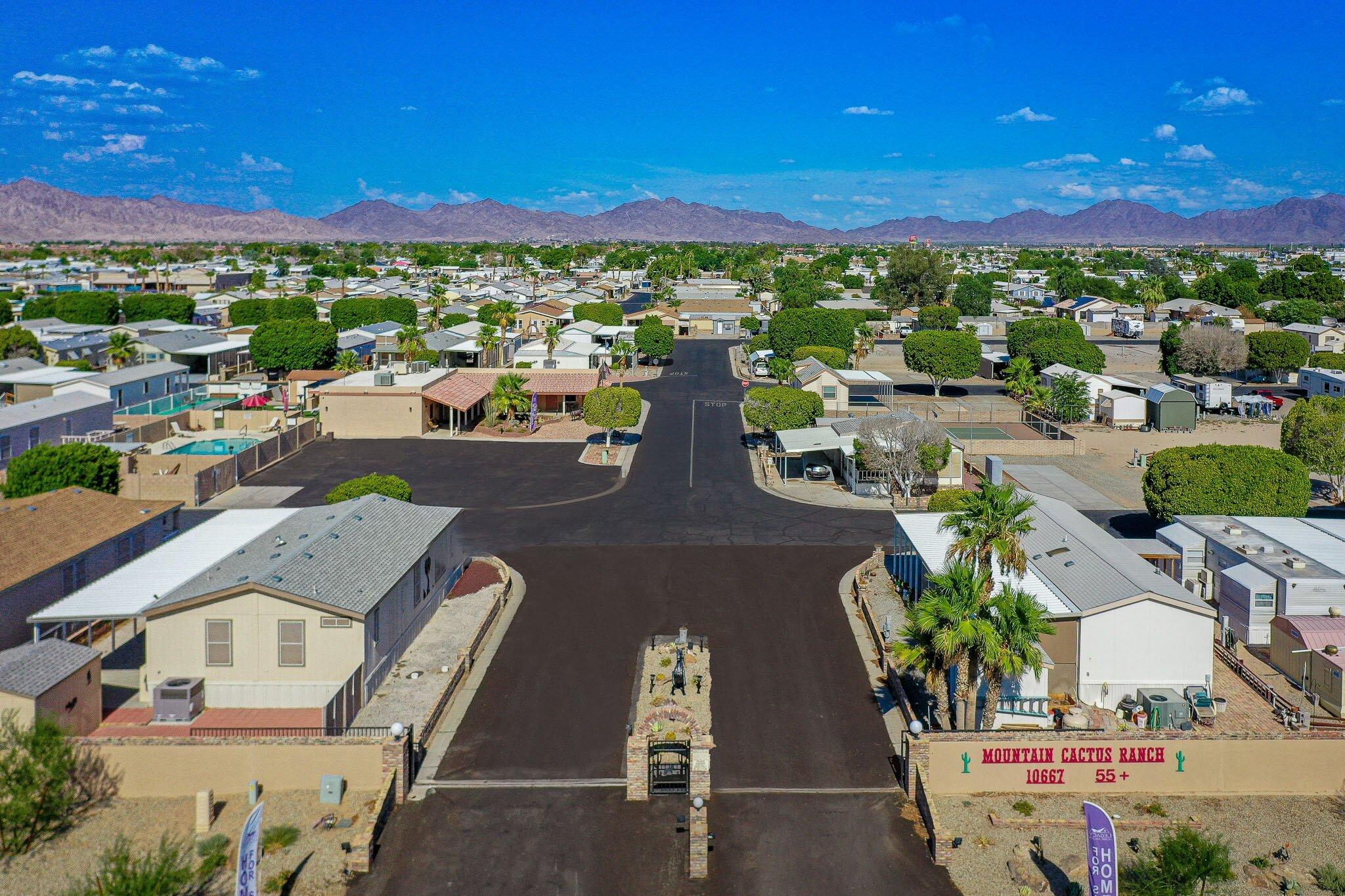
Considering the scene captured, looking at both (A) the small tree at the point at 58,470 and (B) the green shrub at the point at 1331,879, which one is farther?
(A) the small tree at the point at 58,470

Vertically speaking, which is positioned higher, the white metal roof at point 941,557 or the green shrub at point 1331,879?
the white metal roof at point 941,557

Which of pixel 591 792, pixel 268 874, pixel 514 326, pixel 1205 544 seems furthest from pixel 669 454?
pixel 514 326

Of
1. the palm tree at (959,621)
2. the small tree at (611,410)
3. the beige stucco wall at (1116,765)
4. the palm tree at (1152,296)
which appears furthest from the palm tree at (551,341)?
the palm tree at (1152,296)

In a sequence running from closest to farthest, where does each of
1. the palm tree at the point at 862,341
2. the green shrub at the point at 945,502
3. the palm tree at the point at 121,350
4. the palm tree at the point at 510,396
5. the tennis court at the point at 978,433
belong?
the green shrub at the point at 945,502 → the tennis court at the point at 978,433 → the palm tree at the point at 510,396 → the palm tree at the point at 121,350 → the palm tree at the point at 862,341

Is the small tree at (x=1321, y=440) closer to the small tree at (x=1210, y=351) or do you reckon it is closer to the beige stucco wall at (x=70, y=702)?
the small tree at (x=1210, y=351)

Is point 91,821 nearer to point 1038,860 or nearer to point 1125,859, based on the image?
point 1038,860

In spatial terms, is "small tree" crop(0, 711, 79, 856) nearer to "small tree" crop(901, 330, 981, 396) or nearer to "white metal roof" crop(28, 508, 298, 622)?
"white metal roof" crop(28, 508, 298, 622)

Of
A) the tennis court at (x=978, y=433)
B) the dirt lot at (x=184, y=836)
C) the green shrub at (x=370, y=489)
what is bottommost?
the dirt lot at (x=184, y=836)
